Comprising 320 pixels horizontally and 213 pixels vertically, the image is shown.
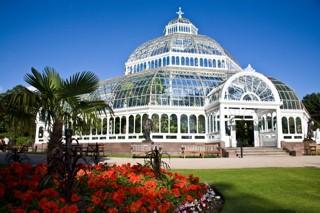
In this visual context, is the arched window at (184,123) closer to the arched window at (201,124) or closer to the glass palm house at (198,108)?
the glass palm house at (198,108)

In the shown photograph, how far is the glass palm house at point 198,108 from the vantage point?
26.5 metres

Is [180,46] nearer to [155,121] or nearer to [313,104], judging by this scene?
[155,121]

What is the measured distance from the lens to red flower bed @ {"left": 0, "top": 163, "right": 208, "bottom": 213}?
4.29m

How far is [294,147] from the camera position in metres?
25.5

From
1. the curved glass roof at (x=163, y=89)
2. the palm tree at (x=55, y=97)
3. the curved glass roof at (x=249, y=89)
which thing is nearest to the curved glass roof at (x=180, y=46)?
the curved glass roof at (x=163, y=89)

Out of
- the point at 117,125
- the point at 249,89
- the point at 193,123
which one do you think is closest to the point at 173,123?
the point at 193,123

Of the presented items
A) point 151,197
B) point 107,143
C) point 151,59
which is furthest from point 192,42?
point 151,197

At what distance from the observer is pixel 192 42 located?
35.9 metres

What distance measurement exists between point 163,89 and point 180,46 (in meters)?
9.69

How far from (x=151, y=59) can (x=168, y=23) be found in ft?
33.7

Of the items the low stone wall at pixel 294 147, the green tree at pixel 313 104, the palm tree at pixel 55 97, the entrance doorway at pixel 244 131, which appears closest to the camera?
the palm tree at pixel 55 97

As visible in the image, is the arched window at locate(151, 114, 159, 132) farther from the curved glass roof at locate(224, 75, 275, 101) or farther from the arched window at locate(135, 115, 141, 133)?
the curved glass roof at locate(224, 75, 275, 101)

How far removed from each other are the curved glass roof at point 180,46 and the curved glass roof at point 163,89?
5277 millimetres

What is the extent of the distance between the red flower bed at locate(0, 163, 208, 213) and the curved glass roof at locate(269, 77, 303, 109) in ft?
86.0
